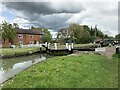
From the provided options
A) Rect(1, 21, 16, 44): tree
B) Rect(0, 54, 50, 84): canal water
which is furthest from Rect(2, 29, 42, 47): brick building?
Rect(0, 54, 50, 84): canal water

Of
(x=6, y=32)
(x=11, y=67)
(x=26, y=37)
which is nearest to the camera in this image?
(x=11, y=67)

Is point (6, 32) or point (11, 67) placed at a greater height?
point (6, 32)

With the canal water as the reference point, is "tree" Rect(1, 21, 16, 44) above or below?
above

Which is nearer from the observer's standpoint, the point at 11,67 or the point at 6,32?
the point at 11,67

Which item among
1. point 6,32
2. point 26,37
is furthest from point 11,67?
point 26,37

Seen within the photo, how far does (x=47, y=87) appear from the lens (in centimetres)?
929

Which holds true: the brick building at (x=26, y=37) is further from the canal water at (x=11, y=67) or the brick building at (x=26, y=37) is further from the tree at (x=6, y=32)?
the canal water at (x=11, y=67)

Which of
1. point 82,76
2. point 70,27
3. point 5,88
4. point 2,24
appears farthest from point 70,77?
point 70,27

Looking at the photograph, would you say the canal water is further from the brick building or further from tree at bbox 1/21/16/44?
the brick building

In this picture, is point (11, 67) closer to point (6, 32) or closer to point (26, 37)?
point (6, 32)

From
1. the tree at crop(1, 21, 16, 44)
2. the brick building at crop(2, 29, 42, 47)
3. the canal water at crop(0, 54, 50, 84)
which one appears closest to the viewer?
the canal water at crop(0, 54, 50, 84)

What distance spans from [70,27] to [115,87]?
79379 millimetres

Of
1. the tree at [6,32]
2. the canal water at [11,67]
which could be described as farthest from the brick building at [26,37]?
the canal water at [11,67]

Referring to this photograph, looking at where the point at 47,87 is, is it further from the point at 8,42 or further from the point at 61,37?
the point at 61,37
